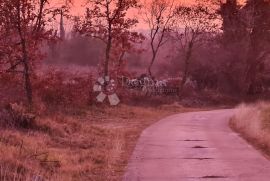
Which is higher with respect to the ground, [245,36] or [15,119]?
[245,36]

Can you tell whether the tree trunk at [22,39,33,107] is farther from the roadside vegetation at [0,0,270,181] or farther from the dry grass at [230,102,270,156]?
the dry grass at [230,102,270,156]

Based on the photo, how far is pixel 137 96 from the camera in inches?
1704

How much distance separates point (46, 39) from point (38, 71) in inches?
98.8

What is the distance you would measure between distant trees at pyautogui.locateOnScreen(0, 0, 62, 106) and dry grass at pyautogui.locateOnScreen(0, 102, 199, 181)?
4149mm

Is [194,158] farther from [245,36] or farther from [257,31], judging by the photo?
[257,31]

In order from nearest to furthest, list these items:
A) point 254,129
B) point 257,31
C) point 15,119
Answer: point 15,119, point 254,129, point 257,31

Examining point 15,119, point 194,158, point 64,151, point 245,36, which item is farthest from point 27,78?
point 245,36
